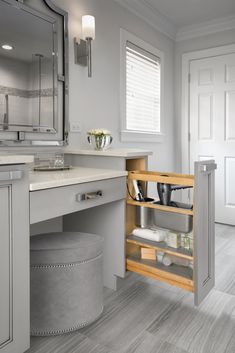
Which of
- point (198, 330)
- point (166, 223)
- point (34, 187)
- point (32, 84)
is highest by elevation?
point (32, 84)

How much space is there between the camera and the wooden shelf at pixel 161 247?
1.69 metres

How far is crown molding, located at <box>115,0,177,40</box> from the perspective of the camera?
2951 millimetres

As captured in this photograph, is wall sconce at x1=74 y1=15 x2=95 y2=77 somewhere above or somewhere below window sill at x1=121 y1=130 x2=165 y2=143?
above

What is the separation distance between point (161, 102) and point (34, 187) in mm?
2698

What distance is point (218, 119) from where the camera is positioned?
11.9 ft

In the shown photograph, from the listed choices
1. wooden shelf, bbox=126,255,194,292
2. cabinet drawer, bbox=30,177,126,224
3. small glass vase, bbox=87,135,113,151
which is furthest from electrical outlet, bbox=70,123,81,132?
wooden shelf, bbox=126,255,194,292

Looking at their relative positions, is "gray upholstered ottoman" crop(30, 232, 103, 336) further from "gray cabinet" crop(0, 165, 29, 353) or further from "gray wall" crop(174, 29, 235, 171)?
"gray wall" crop(174, 29, 235, 171)

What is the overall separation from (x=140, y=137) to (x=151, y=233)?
4.99ft

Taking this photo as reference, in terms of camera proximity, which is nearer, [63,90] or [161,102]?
[63,90]

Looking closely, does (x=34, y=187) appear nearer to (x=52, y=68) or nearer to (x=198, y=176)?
(x=198, y=176)

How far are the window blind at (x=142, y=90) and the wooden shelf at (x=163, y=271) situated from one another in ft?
5.05

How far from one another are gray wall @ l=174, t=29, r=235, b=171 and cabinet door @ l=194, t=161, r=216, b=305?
227 cm

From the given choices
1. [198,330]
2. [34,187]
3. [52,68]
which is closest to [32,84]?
[52,68]

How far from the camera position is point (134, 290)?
1963 millimetres
